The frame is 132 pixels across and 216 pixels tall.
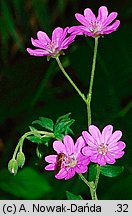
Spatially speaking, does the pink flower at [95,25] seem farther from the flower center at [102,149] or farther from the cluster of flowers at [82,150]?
the flower center at [102,149]

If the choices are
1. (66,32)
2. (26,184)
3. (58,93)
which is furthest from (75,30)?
(58,93)

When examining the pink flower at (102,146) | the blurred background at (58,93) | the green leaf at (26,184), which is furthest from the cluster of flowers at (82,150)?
the green leaf at (26,184)

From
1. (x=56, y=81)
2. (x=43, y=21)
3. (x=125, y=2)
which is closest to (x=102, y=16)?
(x=43, y=21)

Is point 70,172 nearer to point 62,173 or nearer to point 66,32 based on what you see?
point 62,173

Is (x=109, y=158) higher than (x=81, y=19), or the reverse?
(x=81, y=19)

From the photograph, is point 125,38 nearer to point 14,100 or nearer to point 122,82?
point 122,82

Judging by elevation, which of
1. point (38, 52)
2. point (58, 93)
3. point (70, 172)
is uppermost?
point (58, 93)

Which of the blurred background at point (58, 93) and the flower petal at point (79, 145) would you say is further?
the blurred background at point (58, 93)
